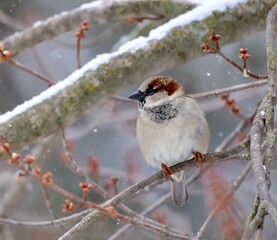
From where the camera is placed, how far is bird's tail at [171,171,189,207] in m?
3.28

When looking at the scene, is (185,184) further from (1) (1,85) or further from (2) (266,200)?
(1) (1,85)

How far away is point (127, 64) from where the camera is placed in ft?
10.3

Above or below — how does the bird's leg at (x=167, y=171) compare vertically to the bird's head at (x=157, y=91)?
below

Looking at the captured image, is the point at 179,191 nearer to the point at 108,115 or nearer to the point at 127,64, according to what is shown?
the point at 127,64

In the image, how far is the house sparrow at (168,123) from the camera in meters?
2.86

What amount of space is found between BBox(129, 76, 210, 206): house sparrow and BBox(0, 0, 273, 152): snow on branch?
26 centimetres

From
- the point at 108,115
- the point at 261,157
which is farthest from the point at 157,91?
the point at 108,115

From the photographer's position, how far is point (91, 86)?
3068 mm

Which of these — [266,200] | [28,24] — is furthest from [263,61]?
[266,200]

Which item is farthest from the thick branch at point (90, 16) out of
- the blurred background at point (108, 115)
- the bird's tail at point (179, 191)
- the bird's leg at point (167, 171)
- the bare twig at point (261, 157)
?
the bare twig at point (261, 157)

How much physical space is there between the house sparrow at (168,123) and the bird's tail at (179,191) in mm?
349

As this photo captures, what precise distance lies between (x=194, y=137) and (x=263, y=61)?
14.3ft

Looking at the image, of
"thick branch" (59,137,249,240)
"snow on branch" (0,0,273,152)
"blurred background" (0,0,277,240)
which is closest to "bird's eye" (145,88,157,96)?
"snow on branch" (0,0,273,152)

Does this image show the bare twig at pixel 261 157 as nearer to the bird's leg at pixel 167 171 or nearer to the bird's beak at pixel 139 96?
the bird's leg at pixel 167 171
